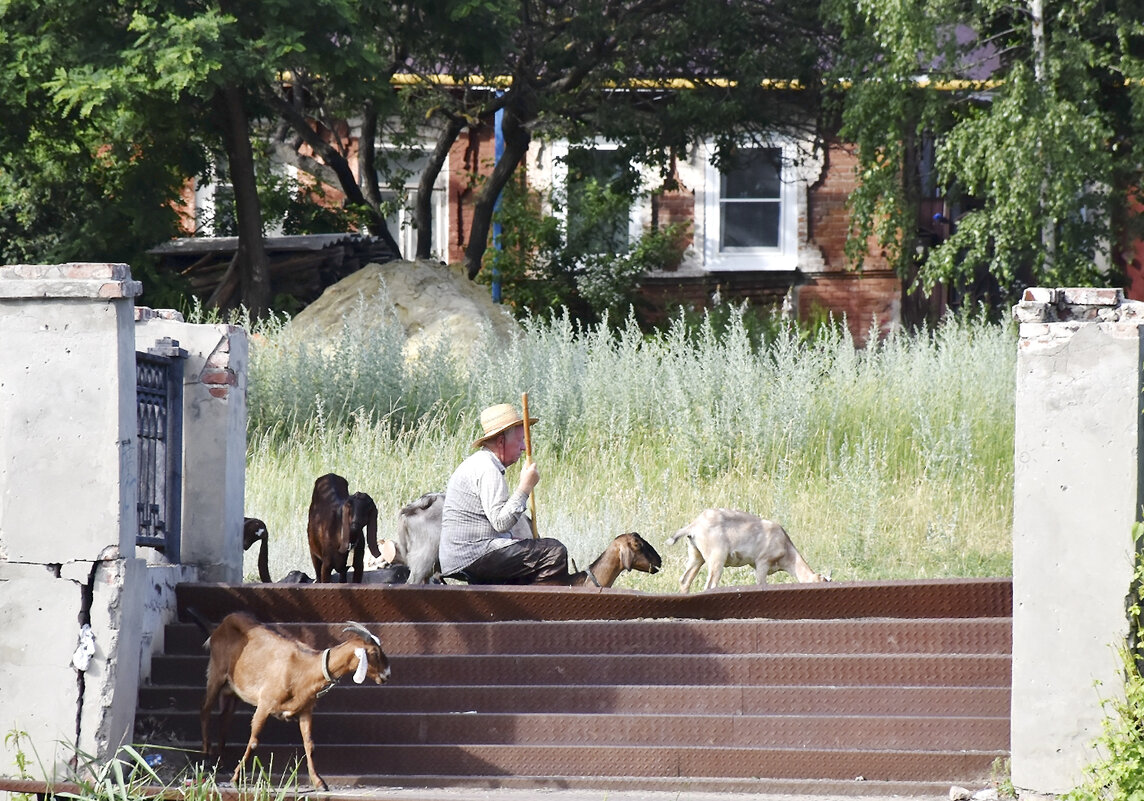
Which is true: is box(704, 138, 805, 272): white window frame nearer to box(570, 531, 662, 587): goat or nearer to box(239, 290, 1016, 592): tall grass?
box(239, 290, 1016, 592): tall grass

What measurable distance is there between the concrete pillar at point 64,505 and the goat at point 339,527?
1.33 metres

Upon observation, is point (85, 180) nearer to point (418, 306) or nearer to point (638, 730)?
point (418, 306)

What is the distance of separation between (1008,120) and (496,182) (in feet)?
25.6

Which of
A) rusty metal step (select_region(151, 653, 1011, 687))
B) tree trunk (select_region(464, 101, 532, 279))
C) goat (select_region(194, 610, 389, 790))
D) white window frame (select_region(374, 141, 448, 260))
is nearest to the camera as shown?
goat (select_region(194, 610, 389, 790))

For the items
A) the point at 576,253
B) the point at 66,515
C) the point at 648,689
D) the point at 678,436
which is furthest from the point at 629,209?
the point at 66,515

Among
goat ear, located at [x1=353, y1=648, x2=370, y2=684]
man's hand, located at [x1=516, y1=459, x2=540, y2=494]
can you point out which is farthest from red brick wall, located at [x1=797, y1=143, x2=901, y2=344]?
goat ear, located at [x1=353, y1=648, x2=370, y2=684]

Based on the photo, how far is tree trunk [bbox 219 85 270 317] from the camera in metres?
16.7

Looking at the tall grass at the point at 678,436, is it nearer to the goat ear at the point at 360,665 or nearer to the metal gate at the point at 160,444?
the metal gate at the point at 160,444

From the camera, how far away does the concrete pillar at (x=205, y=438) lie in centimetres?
789

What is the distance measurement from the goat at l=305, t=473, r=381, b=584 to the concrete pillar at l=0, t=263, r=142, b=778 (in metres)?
1.33

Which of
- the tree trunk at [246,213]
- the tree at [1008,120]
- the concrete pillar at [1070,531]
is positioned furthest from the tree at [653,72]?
the concrete pillar at [1070,531]

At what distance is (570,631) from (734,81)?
13.2 meters

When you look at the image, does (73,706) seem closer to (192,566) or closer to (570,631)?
(192,566)

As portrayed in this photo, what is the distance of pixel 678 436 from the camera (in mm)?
12508
